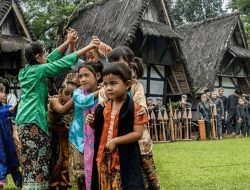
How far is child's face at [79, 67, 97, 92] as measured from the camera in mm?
4277

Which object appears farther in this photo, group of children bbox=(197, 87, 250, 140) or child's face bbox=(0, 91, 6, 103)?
group of children bbox=(197, 87, 250, 140)

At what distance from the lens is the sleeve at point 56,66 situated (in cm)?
455

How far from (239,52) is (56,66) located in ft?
66.4

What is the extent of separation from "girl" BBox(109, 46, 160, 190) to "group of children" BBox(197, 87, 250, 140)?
533 inches

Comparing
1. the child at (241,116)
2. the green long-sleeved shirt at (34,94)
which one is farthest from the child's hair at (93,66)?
the child at (241,116)

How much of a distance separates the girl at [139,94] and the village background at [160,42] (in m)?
4.74

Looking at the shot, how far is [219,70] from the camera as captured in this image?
77.6 ft

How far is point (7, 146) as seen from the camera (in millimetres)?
6086

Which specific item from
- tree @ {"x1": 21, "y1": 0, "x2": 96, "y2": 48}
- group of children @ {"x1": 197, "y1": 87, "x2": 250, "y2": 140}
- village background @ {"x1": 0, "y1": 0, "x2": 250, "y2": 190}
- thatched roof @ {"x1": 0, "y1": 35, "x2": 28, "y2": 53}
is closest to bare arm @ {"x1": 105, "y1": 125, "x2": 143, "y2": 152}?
village background @ {"x1": 0, "y1": 0, "x2": 250, "y2": 190}

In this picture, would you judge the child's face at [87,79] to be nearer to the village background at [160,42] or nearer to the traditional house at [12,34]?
the village background at [160,42]

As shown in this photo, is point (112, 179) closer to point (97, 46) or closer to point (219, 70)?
point (97, 46)

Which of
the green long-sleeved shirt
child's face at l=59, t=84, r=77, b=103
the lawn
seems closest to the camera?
the green long-sleeved shirt

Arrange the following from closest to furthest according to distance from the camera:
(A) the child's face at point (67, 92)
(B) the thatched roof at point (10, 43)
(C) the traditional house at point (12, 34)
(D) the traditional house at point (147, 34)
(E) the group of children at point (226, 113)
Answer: (A) the child's face at point (67, 92)
(B) the thatched roof at point (10, 43)
(C) the traditional house at point (12, 34)
(E) the group of children at point (226, 113)
(D) the traditional house at point (147, 34)

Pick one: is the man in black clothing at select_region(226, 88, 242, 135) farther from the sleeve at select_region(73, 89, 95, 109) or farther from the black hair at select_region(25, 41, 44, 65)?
the sleeve at select_region(73, 89, 95, 109)
